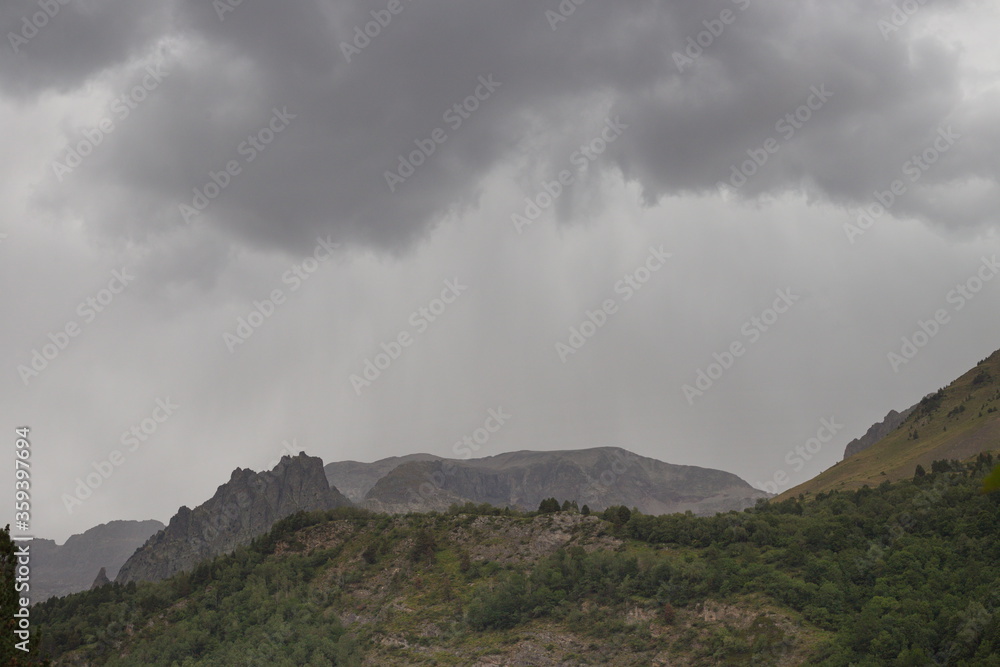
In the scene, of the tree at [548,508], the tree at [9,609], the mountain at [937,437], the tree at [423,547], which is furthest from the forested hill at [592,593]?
the tree at [9,609]

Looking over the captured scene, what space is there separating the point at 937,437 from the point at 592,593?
103784mm

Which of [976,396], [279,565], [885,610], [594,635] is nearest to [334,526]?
[279,565]

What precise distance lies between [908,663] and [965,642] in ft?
15.8

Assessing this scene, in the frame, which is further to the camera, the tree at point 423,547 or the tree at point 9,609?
the tree at point 423,547

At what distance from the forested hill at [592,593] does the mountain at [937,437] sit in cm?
3183

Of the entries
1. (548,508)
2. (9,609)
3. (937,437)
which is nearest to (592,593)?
(548,508)

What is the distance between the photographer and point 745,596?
86.2m

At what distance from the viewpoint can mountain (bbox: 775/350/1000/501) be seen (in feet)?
480

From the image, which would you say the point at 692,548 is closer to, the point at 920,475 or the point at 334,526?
the point at 920,475

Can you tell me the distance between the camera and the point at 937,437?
529ft

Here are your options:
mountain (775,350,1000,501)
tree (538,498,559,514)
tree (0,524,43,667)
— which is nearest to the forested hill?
tree (538,498,559,514)

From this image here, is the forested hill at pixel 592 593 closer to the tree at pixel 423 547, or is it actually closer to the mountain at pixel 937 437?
the tree at pixel 423 547

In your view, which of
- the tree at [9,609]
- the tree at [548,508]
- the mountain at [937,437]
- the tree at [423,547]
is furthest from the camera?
the mountain at [937,437]

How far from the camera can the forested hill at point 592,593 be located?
7506cm
